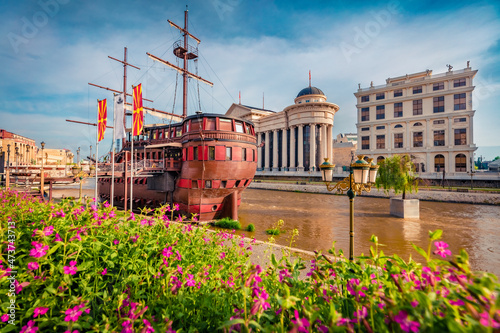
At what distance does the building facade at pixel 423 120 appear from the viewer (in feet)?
156

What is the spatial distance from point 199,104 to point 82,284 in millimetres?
34139

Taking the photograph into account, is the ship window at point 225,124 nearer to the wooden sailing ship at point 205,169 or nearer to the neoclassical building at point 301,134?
the wooden sailing ship at point 205,169

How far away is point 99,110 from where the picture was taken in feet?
54.7

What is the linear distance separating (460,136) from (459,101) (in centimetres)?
753

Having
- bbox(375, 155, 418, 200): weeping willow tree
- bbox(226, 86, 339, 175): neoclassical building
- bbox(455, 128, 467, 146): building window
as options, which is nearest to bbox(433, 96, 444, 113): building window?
bbox(455, 128, 467, 146): building window

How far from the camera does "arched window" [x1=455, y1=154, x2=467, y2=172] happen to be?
4712 cm

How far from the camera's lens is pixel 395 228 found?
1867 centimetres

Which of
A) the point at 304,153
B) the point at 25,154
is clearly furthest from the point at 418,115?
the point at 25,154

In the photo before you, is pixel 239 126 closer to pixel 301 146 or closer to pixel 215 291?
pixel 215 291

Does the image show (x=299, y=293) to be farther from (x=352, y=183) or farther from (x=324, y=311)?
(x=352, y=183)

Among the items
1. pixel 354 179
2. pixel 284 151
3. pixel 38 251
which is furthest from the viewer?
pixel 284 151

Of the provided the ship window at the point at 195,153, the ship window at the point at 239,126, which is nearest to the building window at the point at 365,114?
the ship window at the point at 239,126

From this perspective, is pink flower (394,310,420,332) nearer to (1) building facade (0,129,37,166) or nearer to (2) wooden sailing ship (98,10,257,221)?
(2) wooden sailing ship (98,10,257,221)

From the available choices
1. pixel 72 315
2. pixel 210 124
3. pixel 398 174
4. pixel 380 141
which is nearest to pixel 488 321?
pixel 72 315
